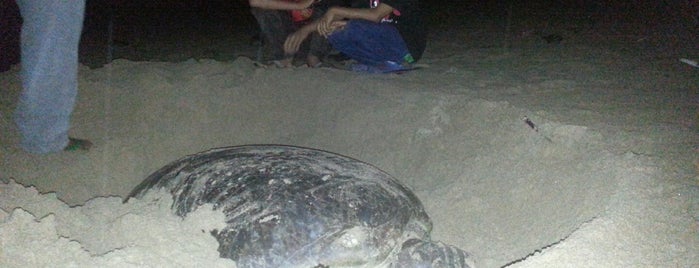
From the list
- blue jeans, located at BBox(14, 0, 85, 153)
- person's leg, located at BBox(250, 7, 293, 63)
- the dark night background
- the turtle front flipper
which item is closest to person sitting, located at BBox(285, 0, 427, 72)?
person's leg, located at BBox(250, 7, 293, 63)

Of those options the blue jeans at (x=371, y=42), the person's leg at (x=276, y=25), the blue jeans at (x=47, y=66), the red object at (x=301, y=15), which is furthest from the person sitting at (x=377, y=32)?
the blue jeans at (x=47, y=66)

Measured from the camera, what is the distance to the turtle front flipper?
4.24ft

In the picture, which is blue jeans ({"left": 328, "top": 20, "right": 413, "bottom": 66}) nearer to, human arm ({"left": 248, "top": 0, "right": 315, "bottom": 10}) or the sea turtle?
human arm ({"left": 248, "top": 0, "right": 315, "bottom": 10})

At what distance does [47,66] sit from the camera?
1.69m

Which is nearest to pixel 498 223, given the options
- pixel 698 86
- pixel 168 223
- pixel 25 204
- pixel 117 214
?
Result: pixel 168 223

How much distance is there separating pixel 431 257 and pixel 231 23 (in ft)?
19.1

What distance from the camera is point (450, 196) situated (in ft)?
6.41

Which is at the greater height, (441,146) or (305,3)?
(305,3)

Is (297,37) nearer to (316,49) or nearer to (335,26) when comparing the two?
(316,49)

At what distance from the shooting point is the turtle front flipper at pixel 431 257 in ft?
4.24

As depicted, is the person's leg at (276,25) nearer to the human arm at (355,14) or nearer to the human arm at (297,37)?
the human arm at (297,37)

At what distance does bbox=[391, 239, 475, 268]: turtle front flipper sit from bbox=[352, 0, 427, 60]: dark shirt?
1.98 metres

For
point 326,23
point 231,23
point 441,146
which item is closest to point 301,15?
point 326,23

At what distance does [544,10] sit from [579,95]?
4500 millimetres
